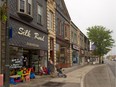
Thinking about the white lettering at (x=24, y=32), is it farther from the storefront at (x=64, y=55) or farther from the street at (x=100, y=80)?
the storefront at (x=64, y=55)

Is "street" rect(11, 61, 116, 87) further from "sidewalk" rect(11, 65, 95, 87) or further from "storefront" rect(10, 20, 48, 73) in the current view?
"storefront" rect(10, 20, 48, 73)

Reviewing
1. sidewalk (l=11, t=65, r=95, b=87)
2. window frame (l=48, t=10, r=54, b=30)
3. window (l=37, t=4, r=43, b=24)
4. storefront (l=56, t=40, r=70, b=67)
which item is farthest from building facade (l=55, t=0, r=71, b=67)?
sidewalk (l=11, t=65, r=95, b=87)

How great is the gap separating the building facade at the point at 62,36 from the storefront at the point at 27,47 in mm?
7201

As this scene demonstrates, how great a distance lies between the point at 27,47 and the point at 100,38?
58.9 metres

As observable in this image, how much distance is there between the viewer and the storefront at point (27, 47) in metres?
18.0

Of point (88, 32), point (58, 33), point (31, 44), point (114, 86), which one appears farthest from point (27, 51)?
point (88, 32)

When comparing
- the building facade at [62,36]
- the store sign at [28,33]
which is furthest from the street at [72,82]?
the building facade at [62,36]

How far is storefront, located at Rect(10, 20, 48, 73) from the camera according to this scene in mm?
17950

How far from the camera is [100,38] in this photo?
255ft

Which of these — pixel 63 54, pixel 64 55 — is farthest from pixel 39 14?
pixel 64 55

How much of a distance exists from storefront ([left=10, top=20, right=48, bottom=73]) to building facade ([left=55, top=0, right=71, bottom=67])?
7.20 meters

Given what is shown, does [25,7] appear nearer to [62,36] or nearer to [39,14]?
[39,14]

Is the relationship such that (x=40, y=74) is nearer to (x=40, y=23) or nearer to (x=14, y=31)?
(x=40, y=23)

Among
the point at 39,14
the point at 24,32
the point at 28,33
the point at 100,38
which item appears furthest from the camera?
the point at 100,38
